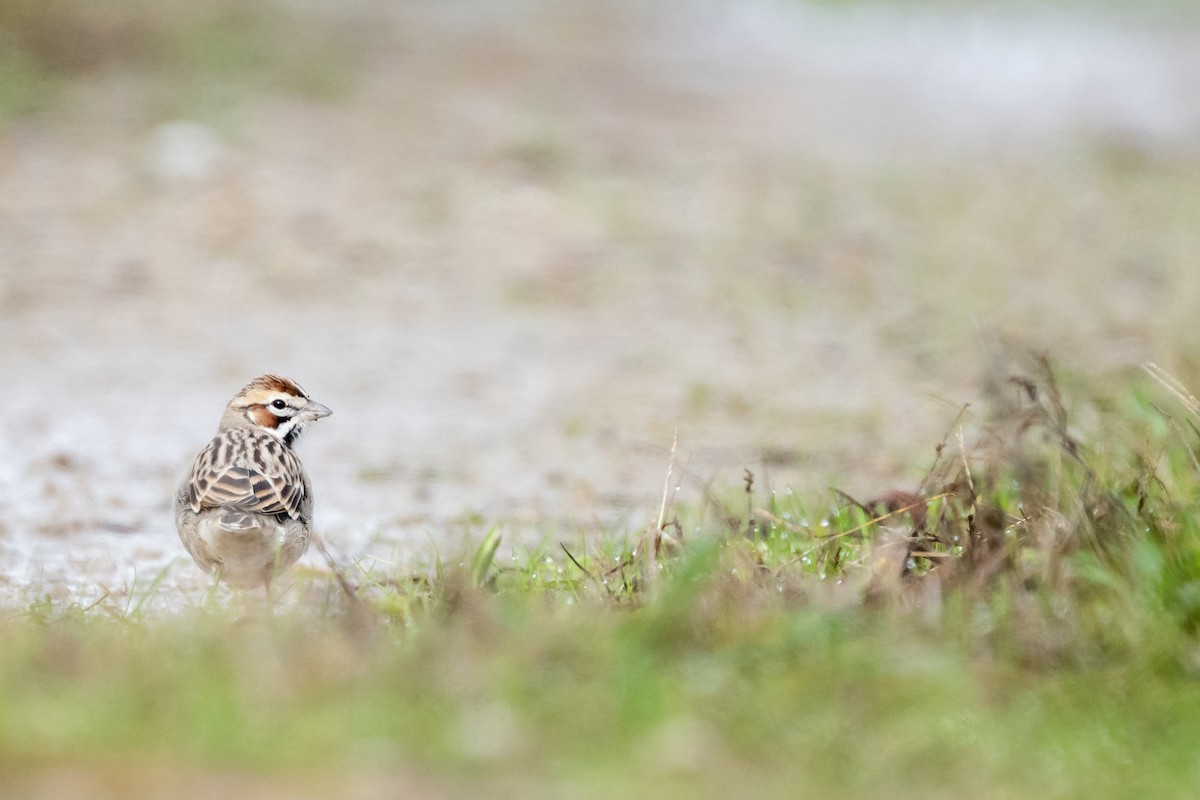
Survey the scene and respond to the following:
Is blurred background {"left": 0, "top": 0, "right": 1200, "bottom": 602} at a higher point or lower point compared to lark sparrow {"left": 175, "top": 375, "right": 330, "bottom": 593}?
lower

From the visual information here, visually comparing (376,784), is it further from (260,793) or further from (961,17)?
(961,17)

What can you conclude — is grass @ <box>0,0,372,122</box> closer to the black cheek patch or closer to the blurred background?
the blurred background

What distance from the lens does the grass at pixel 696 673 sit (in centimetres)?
365

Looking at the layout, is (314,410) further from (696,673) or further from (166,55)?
(166,55)

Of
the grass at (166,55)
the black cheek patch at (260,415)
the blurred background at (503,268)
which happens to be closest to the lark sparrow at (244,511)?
the blurred background at (503,268)

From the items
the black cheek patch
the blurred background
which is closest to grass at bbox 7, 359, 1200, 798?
the blurred background

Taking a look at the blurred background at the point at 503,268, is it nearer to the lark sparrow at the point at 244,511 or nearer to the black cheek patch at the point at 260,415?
the lark sparrow at the point at 244,511

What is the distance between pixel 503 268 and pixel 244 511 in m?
5.46

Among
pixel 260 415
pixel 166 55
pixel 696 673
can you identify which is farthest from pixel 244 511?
pixel 166 55

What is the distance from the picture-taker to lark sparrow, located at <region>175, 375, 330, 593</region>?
5449mm

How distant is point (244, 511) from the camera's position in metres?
5.44

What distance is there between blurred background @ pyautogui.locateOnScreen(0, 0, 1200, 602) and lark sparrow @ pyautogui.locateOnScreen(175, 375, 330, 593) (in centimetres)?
21

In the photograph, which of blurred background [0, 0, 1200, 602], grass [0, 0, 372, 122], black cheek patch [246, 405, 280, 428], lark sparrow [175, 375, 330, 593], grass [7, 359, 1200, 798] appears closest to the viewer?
grass [7, 359, 1200, 798]

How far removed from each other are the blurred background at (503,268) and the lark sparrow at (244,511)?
211 millimetres
